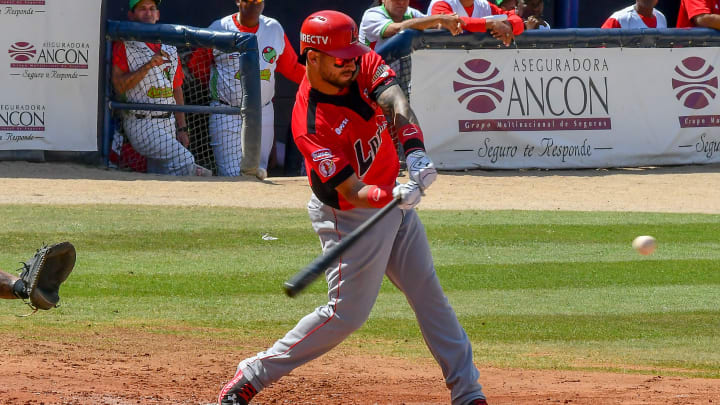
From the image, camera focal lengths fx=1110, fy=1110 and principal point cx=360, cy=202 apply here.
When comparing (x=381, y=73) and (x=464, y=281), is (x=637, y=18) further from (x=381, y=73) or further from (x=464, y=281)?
(x=381, y=73)

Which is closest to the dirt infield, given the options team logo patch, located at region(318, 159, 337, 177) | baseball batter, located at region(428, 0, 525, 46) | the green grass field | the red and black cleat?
the green grass field

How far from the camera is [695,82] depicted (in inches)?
536

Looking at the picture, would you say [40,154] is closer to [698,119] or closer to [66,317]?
[66,317]

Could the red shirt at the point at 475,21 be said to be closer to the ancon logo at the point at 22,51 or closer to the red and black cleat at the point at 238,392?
the ancon logo at the point at 22,51

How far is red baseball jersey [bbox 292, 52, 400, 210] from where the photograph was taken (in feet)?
14.8

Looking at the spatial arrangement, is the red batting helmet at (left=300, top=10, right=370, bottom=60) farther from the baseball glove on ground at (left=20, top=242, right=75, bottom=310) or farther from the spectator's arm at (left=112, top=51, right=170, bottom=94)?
the spectator's arm at (left=112, top=51, right=170, bottom=94)

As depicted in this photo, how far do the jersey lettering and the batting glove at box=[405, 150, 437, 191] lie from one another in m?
0.17

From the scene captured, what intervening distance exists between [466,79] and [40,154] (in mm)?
4892

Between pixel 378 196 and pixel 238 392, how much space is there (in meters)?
1.13

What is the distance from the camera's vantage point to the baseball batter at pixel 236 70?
39.8ft

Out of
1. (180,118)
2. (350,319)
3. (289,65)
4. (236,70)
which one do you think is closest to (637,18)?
(289,65)

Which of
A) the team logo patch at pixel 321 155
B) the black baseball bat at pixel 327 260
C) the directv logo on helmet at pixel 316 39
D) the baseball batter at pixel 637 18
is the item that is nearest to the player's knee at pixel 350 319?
the black baseball bat at pixel 327 260

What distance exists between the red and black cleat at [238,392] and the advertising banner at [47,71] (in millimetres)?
7842

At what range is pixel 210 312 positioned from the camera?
7.31 meters
